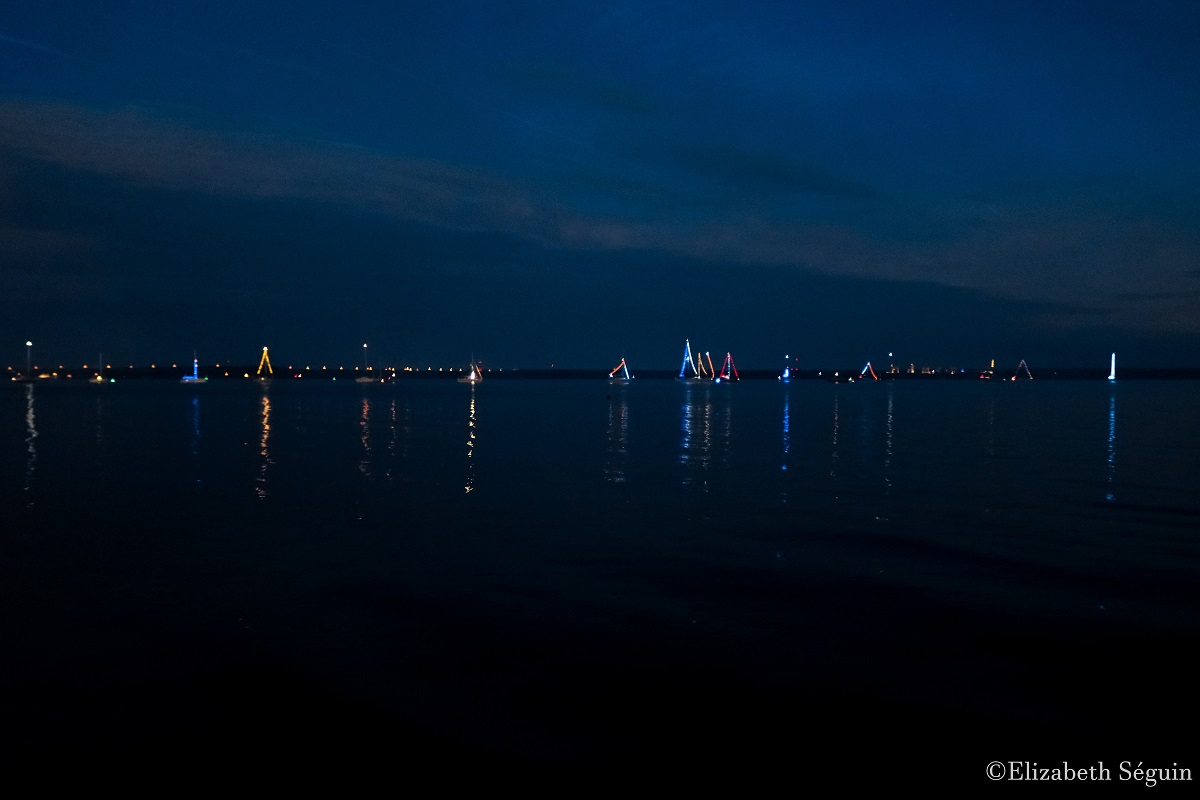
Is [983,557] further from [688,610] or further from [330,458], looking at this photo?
[330,458]

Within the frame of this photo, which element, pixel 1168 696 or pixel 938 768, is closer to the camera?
pixel 938 768

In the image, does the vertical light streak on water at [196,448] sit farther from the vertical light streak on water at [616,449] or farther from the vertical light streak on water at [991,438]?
the vertical light streak on water at [991,438]

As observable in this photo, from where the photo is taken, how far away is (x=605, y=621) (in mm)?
11875

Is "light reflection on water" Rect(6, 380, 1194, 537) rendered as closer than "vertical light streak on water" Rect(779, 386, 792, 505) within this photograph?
No

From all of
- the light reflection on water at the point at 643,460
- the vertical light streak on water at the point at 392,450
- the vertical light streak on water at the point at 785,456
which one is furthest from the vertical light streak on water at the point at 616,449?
the vertical light streak on water at the point at 392,450

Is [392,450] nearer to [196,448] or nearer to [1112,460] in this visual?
[196,448]

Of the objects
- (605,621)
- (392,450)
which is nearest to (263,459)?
(392,450)

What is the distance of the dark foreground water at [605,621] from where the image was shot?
8.23 meters

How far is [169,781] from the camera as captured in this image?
7.38 m

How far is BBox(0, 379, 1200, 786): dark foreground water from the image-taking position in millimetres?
8227

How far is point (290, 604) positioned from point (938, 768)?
9064 millimetres

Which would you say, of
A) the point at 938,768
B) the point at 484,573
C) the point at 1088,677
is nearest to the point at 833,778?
the point at 938,768

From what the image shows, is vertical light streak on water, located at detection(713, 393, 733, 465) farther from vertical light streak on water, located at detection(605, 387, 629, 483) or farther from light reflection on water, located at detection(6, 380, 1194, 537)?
vertical light streak on water, located at detection(605, 387, 629, 483)

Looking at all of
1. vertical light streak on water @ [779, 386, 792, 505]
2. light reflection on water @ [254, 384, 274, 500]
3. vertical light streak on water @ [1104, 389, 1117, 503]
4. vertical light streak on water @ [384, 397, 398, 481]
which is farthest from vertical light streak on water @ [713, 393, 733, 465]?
light reflection on water @ [254, 384, 274, 500]
